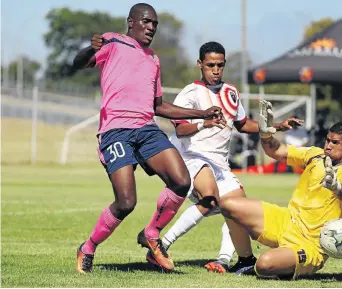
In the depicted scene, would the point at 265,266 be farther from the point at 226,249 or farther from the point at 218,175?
the point at 218,175

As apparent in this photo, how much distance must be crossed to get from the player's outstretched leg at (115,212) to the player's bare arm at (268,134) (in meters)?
1.20

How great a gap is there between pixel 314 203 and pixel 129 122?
67.5 inches

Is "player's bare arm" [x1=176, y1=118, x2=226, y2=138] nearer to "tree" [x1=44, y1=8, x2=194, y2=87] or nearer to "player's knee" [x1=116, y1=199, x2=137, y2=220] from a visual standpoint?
"player's knee" [x1=116, y1=199, x2=137, y2=220]

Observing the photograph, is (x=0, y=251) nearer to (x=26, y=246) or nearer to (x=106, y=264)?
(x=26, y=246)

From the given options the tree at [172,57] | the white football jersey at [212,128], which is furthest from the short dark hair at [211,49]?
the tree at [172,57]

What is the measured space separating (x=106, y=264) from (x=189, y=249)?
1929 mm

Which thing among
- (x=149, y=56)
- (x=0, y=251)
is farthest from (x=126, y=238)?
(x=149, y=56)

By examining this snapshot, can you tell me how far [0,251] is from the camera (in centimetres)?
1055

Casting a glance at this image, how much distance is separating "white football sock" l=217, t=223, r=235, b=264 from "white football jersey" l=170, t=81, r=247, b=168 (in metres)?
0.64

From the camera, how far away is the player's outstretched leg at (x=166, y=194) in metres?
8.77

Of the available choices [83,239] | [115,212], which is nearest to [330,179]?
[115,212]

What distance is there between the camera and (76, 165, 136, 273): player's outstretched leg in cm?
862

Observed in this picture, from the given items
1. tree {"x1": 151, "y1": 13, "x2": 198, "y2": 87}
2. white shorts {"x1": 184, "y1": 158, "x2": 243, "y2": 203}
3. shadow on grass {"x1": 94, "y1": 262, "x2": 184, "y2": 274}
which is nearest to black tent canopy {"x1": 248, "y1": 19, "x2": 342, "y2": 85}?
white shorts {"x1": 184, "y1": 158, "x2": 243, "y2": 203}

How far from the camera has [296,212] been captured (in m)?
8.80
